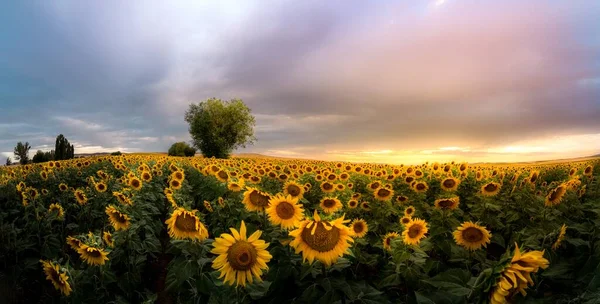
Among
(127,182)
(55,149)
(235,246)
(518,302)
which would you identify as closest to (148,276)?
(127,182)

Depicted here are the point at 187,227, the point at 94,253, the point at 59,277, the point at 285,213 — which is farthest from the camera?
the point at 94,253

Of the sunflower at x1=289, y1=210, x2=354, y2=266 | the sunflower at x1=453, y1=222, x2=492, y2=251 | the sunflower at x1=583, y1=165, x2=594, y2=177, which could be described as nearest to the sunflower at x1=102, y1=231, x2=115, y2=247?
the sunflower at x1=289, y1=210, x2=354, y2=266

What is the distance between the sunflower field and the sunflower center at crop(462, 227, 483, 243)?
2 centimetres

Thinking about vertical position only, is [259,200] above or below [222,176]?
below

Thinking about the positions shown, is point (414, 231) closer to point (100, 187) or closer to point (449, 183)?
point (449, 183)

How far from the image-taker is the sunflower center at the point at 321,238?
388 cm

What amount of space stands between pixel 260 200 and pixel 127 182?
684cm

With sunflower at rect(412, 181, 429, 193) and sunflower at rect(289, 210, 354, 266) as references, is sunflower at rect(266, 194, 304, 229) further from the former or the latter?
sunflower at rect(412, 181, 429, 193)

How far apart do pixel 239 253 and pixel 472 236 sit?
369cm

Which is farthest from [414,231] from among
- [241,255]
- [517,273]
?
[241,255]

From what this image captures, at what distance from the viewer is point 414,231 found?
5.77 m

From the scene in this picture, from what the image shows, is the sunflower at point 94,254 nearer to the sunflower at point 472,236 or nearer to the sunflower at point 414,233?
the sunflower at point 414,233

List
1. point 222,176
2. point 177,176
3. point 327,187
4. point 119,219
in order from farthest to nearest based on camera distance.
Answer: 1. point 177,176
2. point 327,187
3. point 222,176
4. point 119,219

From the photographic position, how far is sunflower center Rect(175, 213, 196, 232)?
4648 millimetres
